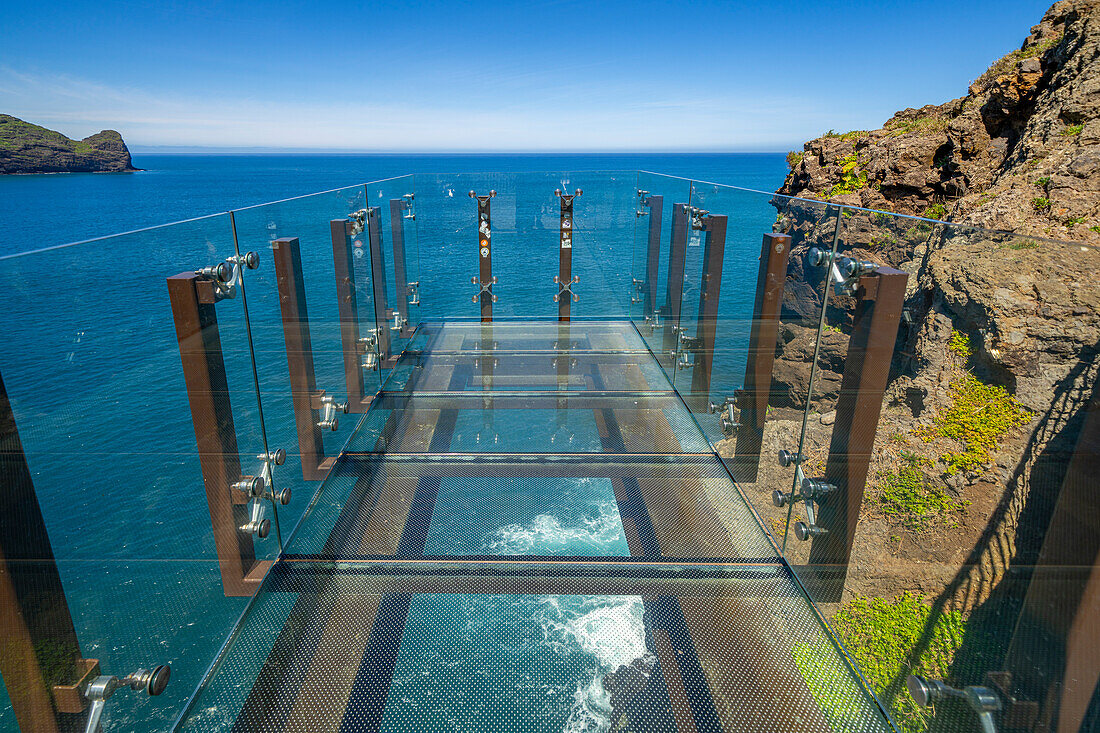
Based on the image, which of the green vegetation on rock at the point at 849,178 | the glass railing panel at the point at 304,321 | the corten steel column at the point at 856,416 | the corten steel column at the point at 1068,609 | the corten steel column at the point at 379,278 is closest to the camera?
the corten steel column at the point at 1068,609

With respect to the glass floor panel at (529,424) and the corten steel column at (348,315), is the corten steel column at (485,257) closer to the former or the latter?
the glass floor panel at (529,424)

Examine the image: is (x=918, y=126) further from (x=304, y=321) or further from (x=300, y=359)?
(x=300, y=359)

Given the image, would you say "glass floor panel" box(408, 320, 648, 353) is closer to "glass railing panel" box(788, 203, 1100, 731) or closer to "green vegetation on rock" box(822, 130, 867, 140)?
"glass railing panel" box(788, 203, 1100, 731)

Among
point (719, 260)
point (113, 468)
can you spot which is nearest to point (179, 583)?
point (113, 468)

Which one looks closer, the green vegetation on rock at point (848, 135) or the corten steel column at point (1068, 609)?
the corten steel column at point (1068, 609)

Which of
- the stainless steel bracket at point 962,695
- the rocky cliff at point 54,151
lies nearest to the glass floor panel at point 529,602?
the stainless steel bracket at point 962,695
